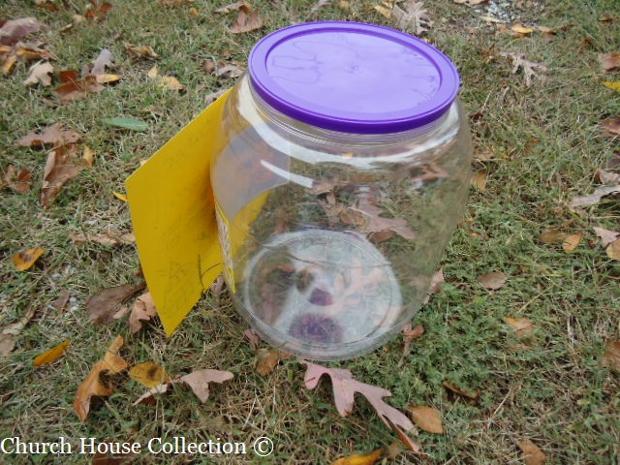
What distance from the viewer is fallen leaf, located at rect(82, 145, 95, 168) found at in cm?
159

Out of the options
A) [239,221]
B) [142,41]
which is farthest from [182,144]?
[142,41]

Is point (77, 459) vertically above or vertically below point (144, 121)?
below

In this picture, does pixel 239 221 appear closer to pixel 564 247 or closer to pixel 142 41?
pixel 564 247

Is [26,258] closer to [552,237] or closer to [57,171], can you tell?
[57,171]

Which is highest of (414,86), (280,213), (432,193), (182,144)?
(414,86)

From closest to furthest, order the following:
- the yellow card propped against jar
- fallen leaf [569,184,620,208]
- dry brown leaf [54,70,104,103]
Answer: the yellow card propped against jar → fallen leaf [569,184,620,208] → dry brown leaf [54,70,104,103]

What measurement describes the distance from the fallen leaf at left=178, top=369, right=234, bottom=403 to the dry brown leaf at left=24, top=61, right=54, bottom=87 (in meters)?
1.33

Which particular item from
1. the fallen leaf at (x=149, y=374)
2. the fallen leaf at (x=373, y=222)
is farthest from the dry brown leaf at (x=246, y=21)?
the fallen leaf at (x=149, y=374)

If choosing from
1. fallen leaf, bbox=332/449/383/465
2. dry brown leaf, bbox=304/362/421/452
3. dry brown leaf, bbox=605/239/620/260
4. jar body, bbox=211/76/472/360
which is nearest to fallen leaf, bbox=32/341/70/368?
jar body, bbox=211/76/472/360

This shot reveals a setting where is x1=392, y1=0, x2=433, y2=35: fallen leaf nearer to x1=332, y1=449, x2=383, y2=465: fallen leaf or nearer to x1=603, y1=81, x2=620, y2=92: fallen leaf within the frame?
x1=603, y1=81, x2=620, y2=92: fallen leaf

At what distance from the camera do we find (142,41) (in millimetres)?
2092

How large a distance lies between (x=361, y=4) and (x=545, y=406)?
73.8 inches

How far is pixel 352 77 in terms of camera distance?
87 cm

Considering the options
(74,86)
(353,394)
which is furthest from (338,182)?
(74,86)
